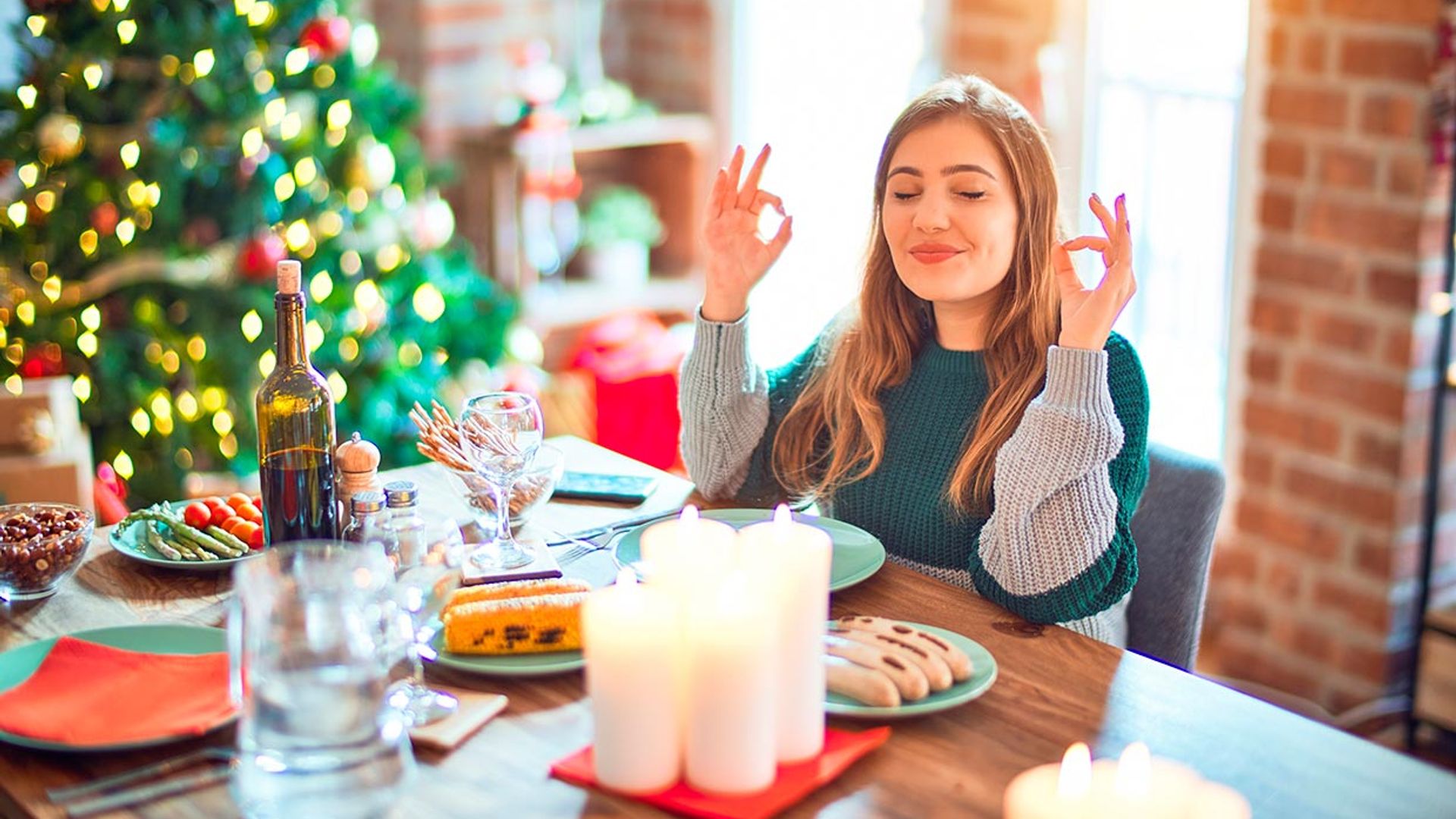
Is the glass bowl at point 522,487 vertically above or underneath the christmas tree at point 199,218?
underneath

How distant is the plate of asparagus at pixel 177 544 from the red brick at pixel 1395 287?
1.98 metres

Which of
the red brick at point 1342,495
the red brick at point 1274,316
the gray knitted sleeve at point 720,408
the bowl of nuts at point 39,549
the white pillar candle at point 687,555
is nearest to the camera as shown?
the white pillar candle at point 687,555

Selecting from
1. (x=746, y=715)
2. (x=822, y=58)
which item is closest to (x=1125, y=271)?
(x=746, y=715)

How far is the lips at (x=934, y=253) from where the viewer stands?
188 centimetres

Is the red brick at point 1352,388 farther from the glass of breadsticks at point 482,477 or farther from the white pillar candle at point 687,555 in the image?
the white pillar candle at point 687,555

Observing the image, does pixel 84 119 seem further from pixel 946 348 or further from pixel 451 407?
pixel 946 348

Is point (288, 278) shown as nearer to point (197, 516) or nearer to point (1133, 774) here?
point (197, 516)

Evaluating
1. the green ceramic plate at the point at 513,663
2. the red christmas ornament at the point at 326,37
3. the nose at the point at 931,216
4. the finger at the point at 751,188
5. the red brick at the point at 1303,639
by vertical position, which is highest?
the red christmas ornament at the point at 326,37

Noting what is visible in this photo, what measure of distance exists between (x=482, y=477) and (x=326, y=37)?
1662 mm

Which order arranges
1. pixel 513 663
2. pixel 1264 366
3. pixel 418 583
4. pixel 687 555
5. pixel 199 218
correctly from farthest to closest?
1. pixel 199 218
2. pixel 1264 366
3. pixel 513 663
4. pixel 418 583
5. pixel 687 555

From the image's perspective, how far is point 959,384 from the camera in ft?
6.41

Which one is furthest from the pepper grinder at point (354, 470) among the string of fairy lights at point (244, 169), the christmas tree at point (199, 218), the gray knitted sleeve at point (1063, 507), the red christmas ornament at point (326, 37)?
the red christmas ornament at point (326, 37)

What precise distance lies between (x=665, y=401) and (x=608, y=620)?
278 cm

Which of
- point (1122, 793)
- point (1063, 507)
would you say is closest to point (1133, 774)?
point (1122, 793)
